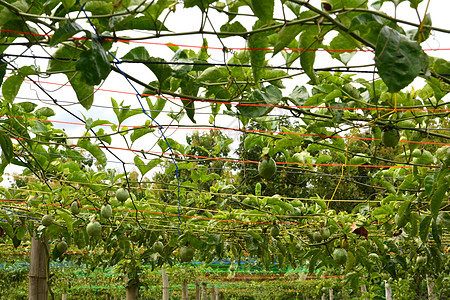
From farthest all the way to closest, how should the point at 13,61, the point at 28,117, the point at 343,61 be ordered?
the point at 28,117 → the point at 343,61 → the point at 13,61

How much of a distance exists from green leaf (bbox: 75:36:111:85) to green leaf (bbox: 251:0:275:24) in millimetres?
448

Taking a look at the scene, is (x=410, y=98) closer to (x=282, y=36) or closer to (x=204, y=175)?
(x=282, y=36)

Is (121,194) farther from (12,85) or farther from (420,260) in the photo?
(420,260)

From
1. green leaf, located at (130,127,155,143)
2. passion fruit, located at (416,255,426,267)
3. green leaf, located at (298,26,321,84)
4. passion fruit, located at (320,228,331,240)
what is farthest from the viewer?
passion fruit, located at (416,255,426,267)

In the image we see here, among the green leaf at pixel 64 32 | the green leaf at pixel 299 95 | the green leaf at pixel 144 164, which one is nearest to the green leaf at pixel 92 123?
the green leaf at pixel 144 164

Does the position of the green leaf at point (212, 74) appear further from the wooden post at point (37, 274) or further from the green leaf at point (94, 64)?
the wooden post at point (37, 274)

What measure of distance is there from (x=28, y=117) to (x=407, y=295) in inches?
284

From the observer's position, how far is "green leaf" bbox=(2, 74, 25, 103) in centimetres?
164

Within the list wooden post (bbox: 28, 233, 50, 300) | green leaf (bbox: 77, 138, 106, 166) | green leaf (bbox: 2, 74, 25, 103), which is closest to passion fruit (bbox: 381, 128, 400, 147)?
green leaf (bbox: 2, 74, 25, 103)

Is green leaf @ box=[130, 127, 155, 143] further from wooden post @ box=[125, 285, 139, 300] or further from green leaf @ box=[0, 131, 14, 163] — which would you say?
wooden post @ box=[125, 285, 139, 300]

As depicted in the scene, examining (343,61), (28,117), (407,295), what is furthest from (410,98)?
(407,295)

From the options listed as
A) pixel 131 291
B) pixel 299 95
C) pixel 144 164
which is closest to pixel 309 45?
pixel 299 95

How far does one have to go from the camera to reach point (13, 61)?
5.16ft

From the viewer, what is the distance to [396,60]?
110cm
